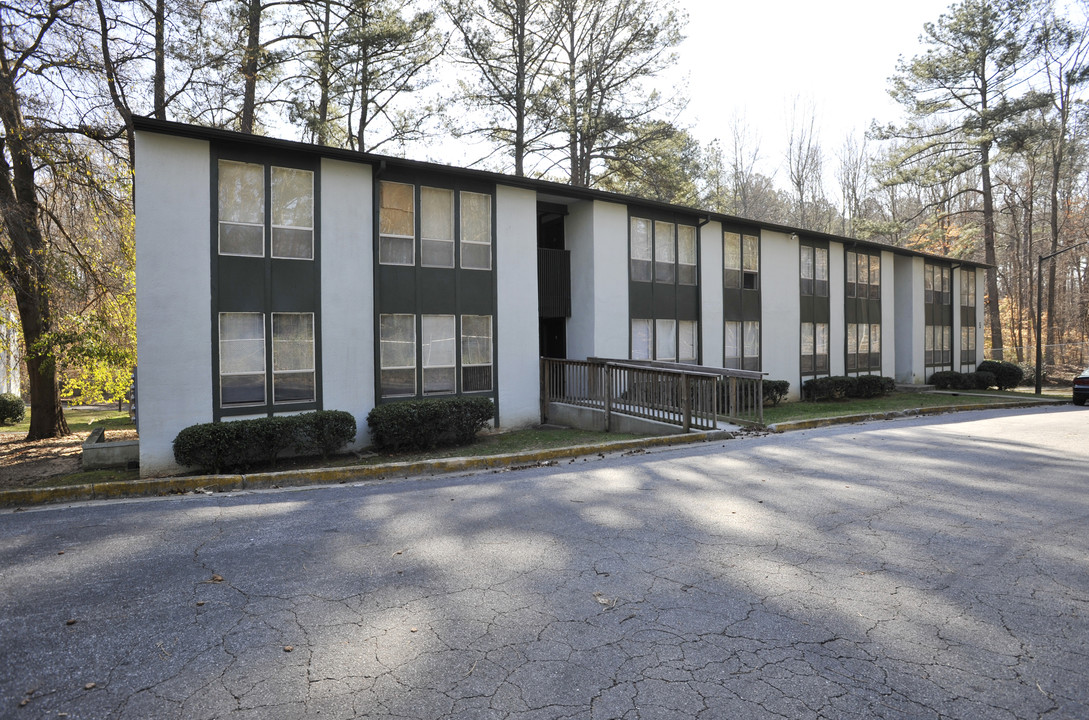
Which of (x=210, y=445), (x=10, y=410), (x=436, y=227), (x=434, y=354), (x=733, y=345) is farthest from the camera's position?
(x=10, y=410)

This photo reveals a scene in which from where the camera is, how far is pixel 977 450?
9.29 meters

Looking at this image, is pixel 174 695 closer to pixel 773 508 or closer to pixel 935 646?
pixel 935 646

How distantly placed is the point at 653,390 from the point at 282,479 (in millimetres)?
7541

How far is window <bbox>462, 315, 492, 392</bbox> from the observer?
13.9m

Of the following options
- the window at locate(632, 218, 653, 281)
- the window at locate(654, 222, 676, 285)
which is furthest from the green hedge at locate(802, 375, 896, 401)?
the window at locate(632, 218, 653, 281)

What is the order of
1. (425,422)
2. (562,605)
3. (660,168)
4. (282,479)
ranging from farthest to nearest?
(660,168) → (425,422) → (282,479) → (562,605)

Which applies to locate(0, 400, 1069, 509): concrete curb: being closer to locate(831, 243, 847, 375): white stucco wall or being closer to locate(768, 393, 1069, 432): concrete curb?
locate(768, 393, 1069, 432): concrete curb

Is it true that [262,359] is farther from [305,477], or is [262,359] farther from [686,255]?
[686,255]

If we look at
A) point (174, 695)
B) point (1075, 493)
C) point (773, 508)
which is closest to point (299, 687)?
point (174, 695)

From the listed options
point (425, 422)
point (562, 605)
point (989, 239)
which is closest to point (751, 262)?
point (425, 422)

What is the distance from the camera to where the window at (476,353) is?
547 inches

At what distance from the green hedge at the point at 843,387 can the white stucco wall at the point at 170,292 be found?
1882cm

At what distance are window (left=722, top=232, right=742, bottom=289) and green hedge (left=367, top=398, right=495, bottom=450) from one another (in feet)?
34.1

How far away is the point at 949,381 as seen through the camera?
84.1 feet
